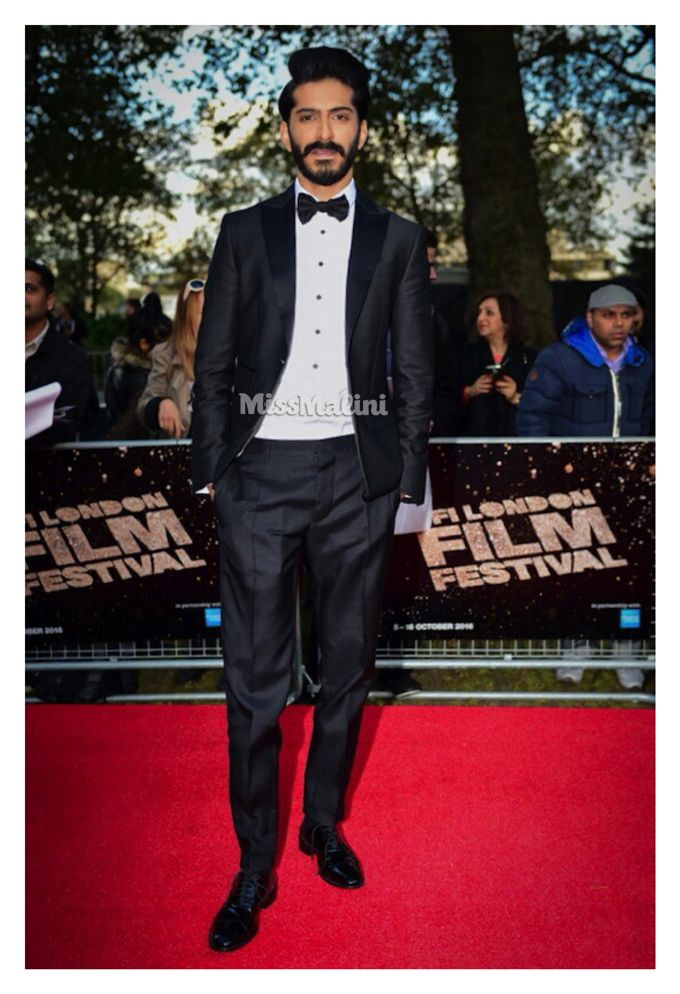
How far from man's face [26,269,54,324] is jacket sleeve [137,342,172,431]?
61 cm

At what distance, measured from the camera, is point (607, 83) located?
44.7ft

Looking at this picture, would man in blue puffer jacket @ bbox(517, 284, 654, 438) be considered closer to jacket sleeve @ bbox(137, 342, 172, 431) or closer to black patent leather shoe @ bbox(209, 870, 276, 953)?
jacket sleeve @ bbox(137, 342, 172, 431)

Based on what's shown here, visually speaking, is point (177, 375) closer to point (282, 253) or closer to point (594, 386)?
point (594, 386)

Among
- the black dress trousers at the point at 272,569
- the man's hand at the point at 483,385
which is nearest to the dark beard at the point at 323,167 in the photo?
the black dress trousers at the point at 272,569

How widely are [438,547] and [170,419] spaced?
1474mm

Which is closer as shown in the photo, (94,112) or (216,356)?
(216,356)

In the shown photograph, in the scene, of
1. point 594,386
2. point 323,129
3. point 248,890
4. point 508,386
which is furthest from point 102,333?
point 248,890

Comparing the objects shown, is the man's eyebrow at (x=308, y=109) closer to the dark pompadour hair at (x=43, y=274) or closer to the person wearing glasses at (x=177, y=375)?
the person wearing glasses at (x=177, y=375)

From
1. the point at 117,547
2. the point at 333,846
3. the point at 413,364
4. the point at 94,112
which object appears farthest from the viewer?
the point at 94,112

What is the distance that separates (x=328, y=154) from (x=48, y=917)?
2417 millimetres

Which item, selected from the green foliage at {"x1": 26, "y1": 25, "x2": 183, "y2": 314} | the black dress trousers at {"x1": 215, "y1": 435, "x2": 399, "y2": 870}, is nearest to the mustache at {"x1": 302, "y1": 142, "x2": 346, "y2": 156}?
the black dress trousers at {"x1": 215, "y1": 435, "x2": 399, "y2": 870}

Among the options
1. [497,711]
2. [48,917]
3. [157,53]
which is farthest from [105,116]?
[48,917]

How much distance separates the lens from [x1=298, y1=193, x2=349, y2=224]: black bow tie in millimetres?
3100

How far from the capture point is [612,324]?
5391 millimetres
